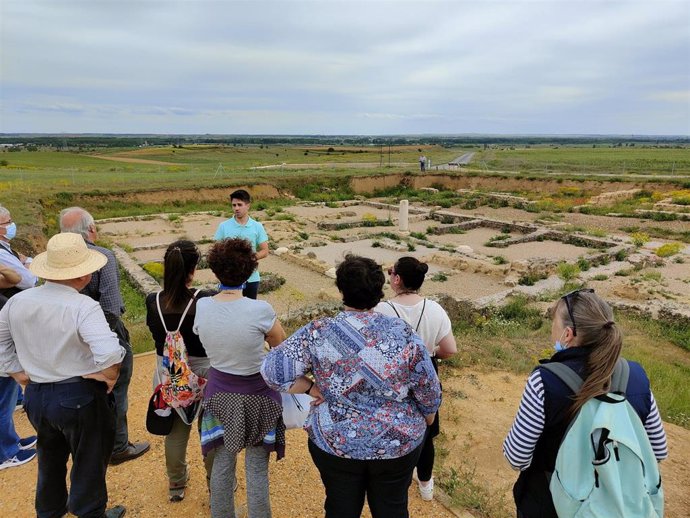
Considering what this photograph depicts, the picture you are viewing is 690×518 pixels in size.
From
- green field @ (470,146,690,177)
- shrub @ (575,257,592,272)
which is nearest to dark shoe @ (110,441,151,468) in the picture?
shrub @ (575,257,592,272)

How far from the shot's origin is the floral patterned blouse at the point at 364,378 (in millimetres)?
2203

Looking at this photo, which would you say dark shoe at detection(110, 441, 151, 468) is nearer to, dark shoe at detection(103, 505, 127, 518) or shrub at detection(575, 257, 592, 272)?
dark shoe at detection(103, 505, 127, 518)

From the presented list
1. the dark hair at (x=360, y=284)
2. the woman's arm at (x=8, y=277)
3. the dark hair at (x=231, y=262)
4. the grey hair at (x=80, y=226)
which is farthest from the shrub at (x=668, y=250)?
the woman's arm at (x=8, y=277)

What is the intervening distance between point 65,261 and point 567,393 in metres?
2.83

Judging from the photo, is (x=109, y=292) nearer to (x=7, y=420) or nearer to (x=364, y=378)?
(x=7, y=420)

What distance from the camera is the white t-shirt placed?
3.14 meters

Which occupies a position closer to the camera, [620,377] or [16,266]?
[620,377]

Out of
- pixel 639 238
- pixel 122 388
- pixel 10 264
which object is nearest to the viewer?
pixel 122 388

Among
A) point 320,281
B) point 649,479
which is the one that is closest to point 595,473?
point 649,479

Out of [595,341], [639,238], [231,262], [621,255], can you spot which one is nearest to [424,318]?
[595,341]

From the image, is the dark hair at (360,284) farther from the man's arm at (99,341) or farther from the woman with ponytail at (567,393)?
the man's arm at (99,341)

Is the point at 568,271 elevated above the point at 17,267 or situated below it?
below

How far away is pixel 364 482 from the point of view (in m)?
2.43

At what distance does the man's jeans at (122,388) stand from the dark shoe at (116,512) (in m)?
0.50
